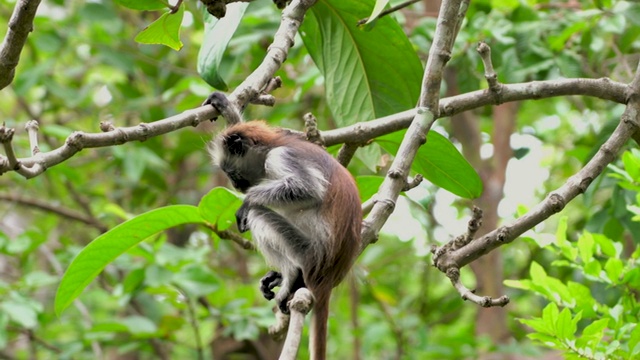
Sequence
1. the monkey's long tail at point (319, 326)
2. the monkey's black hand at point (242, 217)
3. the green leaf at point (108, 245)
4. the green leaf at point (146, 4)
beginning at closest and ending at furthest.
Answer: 1. the green leaf at point (146, 4)
2. the monkey's long tail at point (319, 326)
3. the green leaf at point (108, 245)
4. the monkey's black hand at point (242, 217)

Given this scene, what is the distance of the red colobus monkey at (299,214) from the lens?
10.1 ft

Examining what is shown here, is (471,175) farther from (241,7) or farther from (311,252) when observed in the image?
(241,7)

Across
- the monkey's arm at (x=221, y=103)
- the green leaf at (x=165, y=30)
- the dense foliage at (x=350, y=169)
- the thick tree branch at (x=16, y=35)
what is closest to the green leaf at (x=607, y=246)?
the dense foliage at (x=350, y=169)

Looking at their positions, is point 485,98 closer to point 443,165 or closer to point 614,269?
point 443,165

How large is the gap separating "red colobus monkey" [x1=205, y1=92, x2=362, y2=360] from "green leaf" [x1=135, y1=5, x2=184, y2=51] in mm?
317

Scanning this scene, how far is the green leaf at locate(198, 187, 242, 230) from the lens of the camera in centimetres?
310

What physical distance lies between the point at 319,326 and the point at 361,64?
3.62 feet

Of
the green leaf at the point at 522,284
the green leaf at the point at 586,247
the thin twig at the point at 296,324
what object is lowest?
the thin twig at the point at 296,324

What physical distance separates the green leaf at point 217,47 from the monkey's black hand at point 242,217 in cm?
45

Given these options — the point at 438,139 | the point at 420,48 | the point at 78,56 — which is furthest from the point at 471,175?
the point at 78,56

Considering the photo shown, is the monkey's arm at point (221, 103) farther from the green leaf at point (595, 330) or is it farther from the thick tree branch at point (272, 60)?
the green leaf at point (595, 330)

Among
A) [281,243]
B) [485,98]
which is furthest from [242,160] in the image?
[485,98]

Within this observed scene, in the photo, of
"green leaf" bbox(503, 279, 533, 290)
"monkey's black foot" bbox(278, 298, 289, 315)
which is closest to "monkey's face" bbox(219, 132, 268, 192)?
"monkey's black foot" bbox(278, 298, 289, 315)

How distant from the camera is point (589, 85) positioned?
2979 mm
